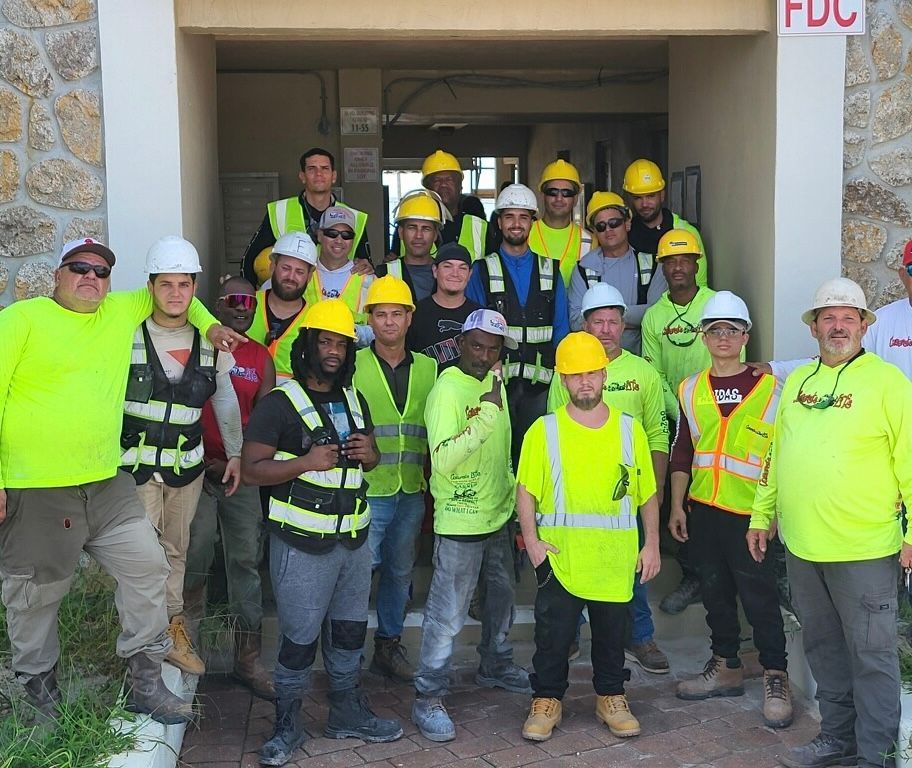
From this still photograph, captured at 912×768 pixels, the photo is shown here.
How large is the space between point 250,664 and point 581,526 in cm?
180

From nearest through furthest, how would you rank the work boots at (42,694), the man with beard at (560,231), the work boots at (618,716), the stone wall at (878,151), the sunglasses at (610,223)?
the work boots at (42,694) < the work boots at (618,716) < the stone wall at (878,151) < the sunglasses at (610,223) < the man with beard at (560,231)

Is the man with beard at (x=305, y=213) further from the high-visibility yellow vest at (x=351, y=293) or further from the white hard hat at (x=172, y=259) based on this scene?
the white hard hat at (x=172, y=259)

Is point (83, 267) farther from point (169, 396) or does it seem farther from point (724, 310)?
point (724, 310)

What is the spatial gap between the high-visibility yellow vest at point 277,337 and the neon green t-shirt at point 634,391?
131 cm

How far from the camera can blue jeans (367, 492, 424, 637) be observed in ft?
17.9

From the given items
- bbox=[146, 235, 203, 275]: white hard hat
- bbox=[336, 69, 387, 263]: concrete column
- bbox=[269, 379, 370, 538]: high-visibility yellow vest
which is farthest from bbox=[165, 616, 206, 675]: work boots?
bbox=[336, 69, 387, 263]: concrete column

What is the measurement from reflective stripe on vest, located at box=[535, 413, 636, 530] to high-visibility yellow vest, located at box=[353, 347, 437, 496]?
29.5 inches

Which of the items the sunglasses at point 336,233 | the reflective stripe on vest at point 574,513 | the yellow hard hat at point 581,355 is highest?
the sunglasses at point 336,233

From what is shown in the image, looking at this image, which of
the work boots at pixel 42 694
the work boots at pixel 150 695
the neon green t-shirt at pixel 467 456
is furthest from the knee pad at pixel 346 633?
the work boots at pixel 42 694

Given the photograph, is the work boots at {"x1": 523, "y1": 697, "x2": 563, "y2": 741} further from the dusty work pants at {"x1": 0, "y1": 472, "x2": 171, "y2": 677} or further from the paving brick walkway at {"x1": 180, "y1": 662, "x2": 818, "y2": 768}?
the dusty work pants at {"x1": 0, "y1": 472, "x2": 171, "y2": 677}

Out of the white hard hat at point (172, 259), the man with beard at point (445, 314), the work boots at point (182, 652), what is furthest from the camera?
the man with beard at point (445, 314)

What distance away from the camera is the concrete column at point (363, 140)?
32.1 ft

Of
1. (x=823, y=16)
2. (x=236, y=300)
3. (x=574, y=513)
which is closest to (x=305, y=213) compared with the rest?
(x=236, y=300)

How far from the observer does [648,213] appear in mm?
6988
